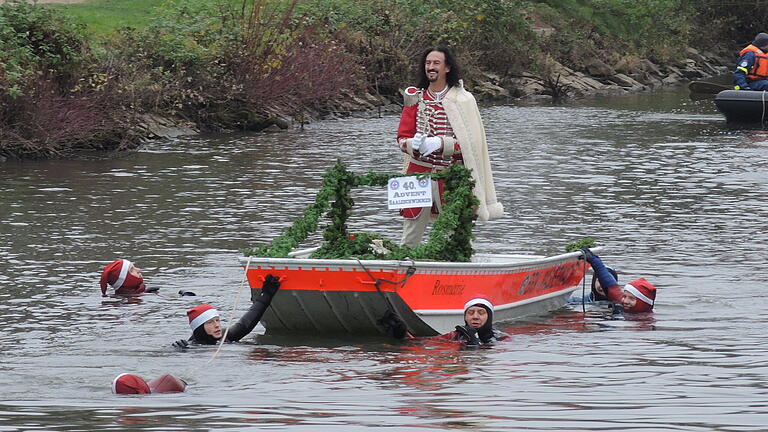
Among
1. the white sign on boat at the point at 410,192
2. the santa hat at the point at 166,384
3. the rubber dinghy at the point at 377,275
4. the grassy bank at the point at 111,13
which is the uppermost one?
the grassy bank at the point at 111,13

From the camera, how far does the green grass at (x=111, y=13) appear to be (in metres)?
39.5

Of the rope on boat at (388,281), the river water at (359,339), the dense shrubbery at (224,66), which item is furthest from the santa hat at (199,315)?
the dense shrubbery at (224,66)

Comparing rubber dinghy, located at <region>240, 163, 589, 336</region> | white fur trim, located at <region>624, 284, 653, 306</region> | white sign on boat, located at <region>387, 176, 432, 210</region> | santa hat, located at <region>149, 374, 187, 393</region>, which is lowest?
white fur trim, located at <region>624, 284, 653, 306</region>

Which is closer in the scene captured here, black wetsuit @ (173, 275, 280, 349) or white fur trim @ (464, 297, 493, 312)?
black wetsuit @ (173, 275, 280, 349)

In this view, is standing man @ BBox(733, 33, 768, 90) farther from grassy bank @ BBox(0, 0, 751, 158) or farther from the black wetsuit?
the black wetsuit

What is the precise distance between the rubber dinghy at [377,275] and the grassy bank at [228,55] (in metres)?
14.9

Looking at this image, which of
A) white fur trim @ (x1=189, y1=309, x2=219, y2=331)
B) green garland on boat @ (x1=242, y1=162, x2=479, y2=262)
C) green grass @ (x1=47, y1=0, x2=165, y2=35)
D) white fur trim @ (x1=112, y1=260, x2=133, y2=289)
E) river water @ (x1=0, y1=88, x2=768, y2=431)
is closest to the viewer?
river water @ (x1=0, y1=88, x2=768, y2=431)

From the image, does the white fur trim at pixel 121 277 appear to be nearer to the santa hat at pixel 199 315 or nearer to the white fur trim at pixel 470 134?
the santa hat at pixel 199 315

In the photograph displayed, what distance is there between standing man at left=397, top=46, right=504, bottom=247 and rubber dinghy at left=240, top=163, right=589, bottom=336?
434 mm

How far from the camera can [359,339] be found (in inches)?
483

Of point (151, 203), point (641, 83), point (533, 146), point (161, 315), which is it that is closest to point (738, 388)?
point (161, 315)

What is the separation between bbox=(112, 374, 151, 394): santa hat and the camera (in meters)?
9.84

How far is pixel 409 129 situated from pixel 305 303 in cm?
225

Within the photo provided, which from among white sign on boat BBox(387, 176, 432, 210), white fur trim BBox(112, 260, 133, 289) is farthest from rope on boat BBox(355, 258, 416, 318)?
white fur trim BBox(112, 260, 133, 289)
